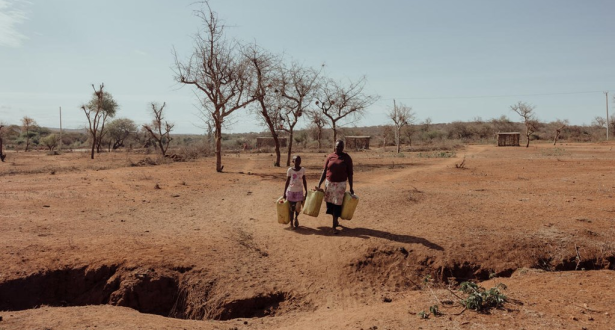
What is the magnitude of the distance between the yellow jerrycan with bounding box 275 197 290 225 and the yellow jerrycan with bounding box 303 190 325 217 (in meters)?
0.42

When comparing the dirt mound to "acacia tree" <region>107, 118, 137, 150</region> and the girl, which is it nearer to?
the girl

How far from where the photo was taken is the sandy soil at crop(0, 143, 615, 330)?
4070 millimetres

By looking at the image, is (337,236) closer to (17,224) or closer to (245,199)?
(245,199)

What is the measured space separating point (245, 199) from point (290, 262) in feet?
16.9

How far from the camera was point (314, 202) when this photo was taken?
6.84 metres

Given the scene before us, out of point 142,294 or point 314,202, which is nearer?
point 142,294

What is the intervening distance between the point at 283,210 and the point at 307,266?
1791mm

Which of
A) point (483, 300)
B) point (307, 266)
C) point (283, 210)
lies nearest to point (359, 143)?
point (283, 210)

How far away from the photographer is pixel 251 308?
4.71 m

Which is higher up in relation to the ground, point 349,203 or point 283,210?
point 349,203

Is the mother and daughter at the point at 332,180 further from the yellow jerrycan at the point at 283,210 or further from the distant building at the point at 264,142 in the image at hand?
the distant building at the point at 264,142

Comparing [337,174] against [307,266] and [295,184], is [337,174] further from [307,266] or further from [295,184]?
[307,266]

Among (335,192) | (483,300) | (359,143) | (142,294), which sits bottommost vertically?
(142,294)

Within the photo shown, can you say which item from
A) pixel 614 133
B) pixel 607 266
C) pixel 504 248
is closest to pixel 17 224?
pixel 504 248
